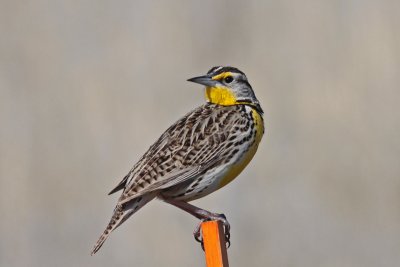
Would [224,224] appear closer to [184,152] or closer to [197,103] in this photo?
[184,152]

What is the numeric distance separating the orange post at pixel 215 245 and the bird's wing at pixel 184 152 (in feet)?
2.19

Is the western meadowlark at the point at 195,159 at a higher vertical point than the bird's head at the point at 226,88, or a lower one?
lower

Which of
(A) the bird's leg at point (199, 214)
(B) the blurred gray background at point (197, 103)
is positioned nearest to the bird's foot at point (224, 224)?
(A) the bird's leg at point (199, 214)

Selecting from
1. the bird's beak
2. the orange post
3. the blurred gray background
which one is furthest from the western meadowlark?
the blurred gray background

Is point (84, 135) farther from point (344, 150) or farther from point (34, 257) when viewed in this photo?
point (344, 150)

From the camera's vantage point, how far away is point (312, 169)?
510cm

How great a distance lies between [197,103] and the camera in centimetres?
523

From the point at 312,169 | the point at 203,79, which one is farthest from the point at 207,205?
the point at 203,79

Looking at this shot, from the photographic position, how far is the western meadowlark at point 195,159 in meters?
3.86

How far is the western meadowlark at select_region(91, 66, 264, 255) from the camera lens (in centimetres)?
386

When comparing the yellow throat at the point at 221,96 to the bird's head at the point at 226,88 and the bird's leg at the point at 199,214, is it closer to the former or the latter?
the bird's head at the point at 226,88

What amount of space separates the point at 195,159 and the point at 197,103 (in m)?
1.30

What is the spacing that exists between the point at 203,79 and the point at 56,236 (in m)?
1.24

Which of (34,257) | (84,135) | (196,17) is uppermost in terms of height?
(196,17)
